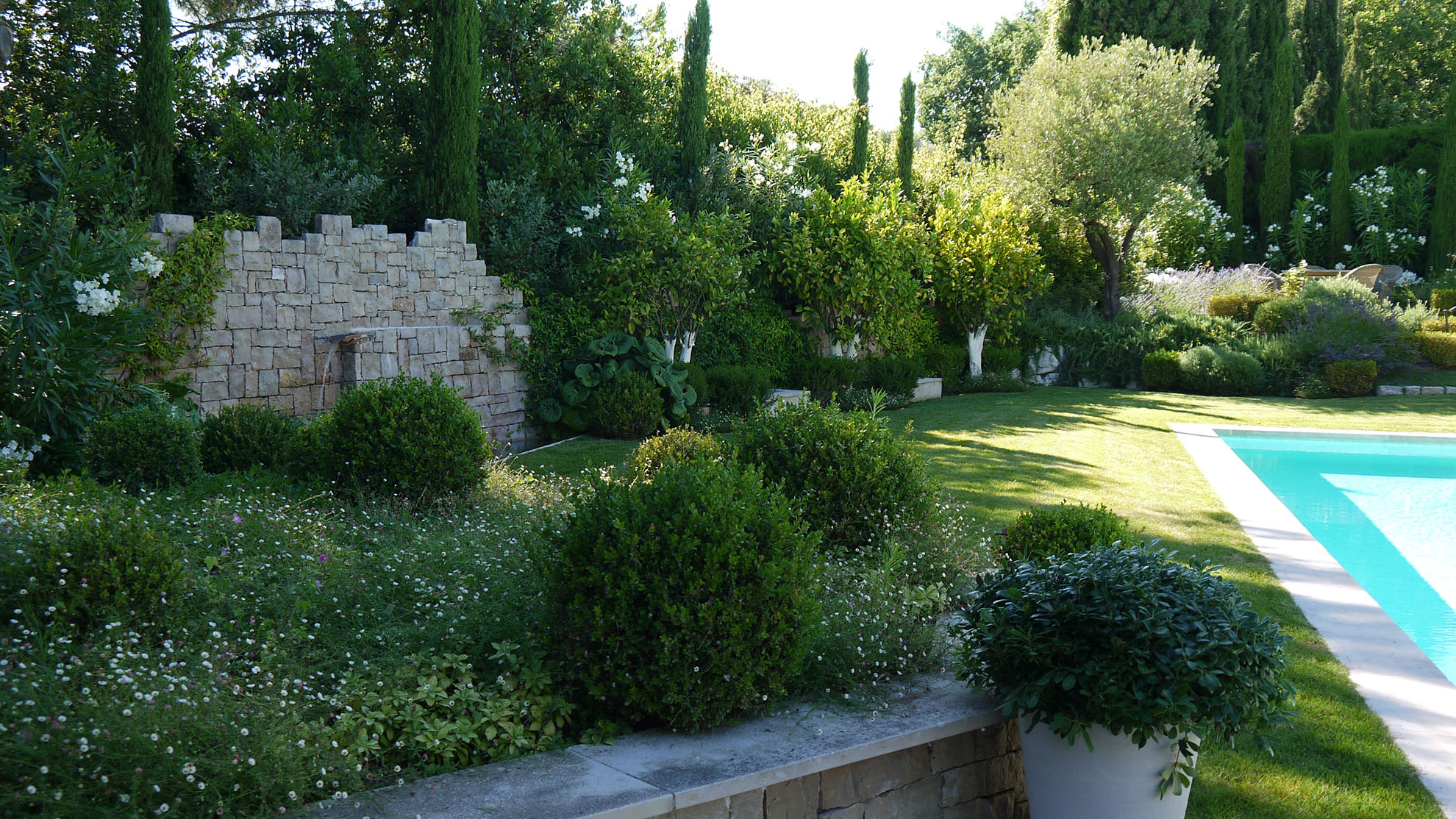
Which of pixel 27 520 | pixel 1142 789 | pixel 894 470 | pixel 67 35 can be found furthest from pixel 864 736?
pixel 67 35

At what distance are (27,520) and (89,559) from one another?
0.88m

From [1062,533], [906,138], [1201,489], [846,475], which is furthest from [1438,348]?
[846,475]

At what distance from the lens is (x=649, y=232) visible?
1037 centimetres

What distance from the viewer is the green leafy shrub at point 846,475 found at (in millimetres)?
4453

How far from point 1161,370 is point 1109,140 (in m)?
4.48

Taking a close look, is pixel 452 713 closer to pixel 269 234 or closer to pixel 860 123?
pixel 269 234

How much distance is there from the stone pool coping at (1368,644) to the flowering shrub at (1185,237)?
51.6ft

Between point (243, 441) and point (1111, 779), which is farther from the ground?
point (243, 441)

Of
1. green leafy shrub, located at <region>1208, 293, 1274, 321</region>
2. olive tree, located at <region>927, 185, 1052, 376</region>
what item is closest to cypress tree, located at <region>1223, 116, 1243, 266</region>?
green leafy shrub, located at <region>1208, 293, 1274, 321</region>

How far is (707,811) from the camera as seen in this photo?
2555 mm

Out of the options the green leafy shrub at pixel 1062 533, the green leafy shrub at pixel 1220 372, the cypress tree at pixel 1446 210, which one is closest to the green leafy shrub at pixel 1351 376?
the green leafy shrub at pixel 1220 372

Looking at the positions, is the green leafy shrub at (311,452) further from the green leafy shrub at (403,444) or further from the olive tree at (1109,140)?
the olive tree at (1109,140)

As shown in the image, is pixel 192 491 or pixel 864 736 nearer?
pixel 864 736

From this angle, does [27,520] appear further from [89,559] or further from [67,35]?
[67,35]
